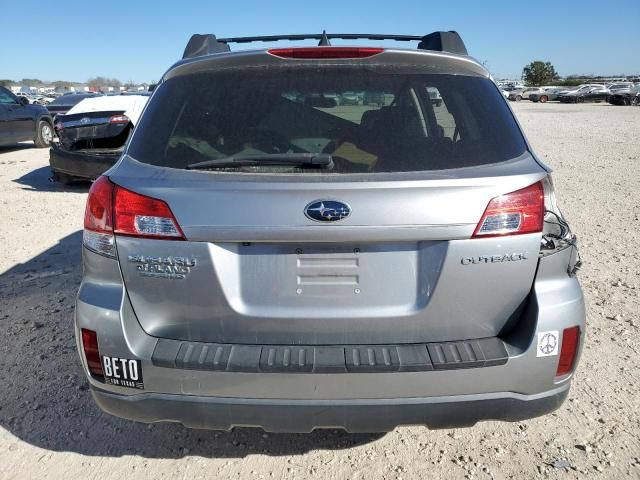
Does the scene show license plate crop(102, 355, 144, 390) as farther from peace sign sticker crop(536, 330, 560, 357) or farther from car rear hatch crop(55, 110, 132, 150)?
car rear hatch crop(55, 110, 132, 150)

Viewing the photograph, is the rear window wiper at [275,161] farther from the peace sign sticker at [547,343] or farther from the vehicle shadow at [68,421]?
the vehicle shadow at [68,421]

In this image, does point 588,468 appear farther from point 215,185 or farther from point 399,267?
point 215,185

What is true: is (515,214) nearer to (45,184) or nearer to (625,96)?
(45,184)

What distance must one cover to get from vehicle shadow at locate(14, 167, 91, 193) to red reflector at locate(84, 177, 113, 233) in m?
7.51

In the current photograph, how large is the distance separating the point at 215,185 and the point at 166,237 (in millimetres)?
266

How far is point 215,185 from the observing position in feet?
6.33

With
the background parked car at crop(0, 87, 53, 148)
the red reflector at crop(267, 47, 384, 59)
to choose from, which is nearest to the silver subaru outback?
the red reflector at crop(267, 47, 384, 59)

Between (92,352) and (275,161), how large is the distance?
3.42 ft

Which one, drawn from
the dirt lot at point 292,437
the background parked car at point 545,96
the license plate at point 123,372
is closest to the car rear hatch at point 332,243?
the license plate at point 123,372

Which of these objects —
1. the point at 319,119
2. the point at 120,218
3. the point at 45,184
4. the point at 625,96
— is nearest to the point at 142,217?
the point at 120,218

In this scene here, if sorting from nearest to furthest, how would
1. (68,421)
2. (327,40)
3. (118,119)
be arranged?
(68,421)
(327,40)
(118,119)

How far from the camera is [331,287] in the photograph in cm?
197

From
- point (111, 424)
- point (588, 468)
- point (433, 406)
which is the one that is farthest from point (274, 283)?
point (588, 468)

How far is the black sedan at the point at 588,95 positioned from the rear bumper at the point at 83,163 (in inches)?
2139
